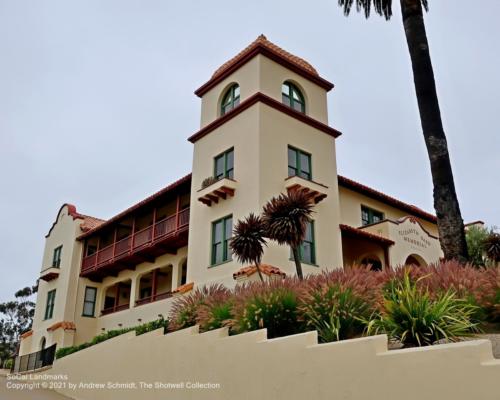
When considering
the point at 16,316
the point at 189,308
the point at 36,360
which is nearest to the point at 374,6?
the point at 189,308

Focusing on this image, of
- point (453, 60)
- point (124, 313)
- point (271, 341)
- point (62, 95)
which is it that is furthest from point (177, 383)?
point (62, 95)

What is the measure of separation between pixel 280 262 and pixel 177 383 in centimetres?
835

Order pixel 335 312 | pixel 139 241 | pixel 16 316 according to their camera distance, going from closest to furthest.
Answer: pixel 335 312 → pixel 139 241 → pixel 16 316

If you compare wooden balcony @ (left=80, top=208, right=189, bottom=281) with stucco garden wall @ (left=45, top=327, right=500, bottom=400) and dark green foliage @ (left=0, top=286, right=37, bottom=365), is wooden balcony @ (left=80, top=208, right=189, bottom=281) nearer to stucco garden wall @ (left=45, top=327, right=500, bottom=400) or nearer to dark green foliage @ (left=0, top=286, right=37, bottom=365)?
stucco garden wall @ (left=45, top=327, right=500, bottom=400)

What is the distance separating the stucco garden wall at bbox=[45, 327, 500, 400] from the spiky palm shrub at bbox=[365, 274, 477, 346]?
0.87 metres

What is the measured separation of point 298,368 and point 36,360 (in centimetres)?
2357

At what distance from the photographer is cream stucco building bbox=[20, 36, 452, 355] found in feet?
70.6

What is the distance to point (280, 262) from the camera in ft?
66.1

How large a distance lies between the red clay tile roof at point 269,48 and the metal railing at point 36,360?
16.3 meters

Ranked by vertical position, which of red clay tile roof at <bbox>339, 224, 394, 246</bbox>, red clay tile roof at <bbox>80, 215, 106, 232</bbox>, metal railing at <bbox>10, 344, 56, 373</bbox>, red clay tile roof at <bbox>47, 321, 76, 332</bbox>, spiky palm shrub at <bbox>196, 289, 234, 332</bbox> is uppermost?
red clay tile roof at <bbox>80, 215, 106, 232</bbox>

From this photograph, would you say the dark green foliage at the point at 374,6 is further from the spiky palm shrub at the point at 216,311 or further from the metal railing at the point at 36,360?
the metal railing at the point at 36,360

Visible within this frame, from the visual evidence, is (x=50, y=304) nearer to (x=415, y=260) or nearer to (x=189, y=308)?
(x=415, y=260)

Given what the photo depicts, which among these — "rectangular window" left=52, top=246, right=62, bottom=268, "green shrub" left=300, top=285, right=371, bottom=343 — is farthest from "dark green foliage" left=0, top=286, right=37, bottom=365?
"green shrub" left=300, top=285, right=371, bottom=343

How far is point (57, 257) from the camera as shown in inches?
1447
